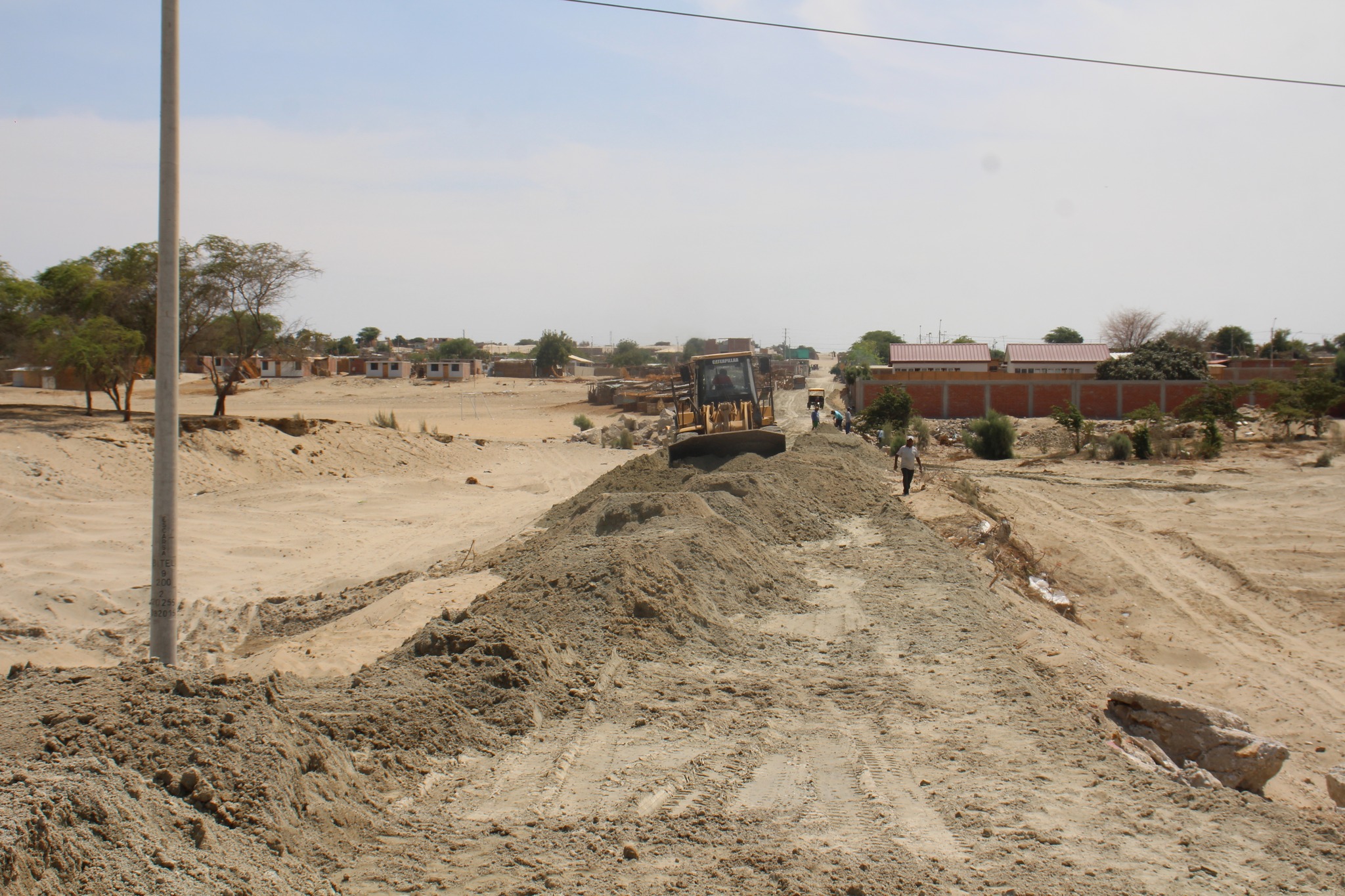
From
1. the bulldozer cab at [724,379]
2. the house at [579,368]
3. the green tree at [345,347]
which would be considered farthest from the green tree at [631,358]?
Result: the bulldozer cab at [724,379]

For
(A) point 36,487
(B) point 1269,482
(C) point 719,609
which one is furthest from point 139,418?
(B) point 1269,482

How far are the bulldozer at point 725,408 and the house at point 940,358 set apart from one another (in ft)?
161

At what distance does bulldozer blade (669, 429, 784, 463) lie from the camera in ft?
65.6

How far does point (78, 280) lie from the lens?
25922mm

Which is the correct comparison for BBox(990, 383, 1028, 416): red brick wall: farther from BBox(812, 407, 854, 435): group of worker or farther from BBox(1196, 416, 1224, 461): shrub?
A: BBox(1196, 416, 1224, 461): shrub

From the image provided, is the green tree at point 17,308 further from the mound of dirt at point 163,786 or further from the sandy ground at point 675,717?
the mound of dirt at point 163,786

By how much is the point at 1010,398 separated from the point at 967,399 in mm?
2296

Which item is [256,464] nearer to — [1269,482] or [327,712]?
[327,712]

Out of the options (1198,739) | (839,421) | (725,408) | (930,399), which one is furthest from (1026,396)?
(1198,739)

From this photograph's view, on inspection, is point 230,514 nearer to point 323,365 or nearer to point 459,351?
point 323,365

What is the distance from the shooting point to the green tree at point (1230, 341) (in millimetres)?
96875

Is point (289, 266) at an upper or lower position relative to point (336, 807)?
upper

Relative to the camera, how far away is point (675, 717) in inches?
255

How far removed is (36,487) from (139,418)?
7333 millimetres
